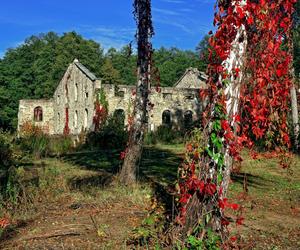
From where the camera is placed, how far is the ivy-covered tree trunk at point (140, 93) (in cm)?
805

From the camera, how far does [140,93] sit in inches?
321

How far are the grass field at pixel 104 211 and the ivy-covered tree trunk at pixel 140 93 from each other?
392mm

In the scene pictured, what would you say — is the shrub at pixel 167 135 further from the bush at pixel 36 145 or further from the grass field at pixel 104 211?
the grass field at pixel 104 211

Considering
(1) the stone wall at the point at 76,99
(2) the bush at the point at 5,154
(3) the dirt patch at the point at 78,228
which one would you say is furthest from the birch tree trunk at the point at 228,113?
(1) the stone wall at the point at 76,99

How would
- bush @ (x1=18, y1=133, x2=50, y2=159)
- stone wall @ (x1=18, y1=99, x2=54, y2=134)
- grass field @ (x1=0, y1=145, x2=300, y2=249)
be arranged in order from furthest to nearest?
stone wall @ (x1=18, y1=99, x2=54, y2=134)
bush @ (x1=18, y1=133, x2=50, y2=159)
grass field @ (x1=0, y1=145, x2=300, y2=249)

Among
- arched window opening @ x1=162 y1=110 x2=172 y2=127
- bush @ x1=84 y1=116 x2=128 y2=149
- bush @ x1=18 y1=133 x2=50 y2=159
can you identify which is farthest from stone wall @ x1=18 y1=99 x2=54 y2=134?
bush @ x1=18 y1=133 x2=50 y2=159

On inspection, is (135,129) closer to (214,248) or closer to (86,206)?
(86,206)

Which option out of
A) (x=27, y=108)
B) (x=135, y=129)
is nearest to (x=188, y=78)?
(x=27, y=108)

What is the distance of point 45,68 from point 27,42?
582 inches

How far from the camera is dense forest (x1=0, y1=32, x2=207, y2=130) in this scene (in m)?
48.5

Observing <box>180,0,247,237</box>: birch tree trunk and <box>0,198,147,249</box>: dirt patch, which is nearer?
<box>180,0,247,237</box>: birch tree trunk

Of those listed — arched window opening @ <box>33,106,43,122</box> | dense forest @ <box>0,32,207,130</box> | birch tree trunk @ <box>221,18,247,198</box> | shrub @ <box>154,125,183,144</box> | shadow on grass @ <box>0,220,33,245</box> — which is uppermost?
dense forest @ <box>0,32,207,130</box>

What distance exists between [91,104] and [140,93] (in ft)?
68.5

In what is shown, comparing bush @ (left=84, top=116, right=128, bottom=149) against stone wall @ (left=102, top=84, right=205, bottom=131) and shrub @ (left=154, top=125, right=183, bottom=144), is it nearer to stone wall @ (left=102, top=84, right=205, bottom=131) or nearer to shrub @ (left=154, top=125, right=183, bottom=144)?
shrub @ (left=154, top=125, right=183, bottom=144)
